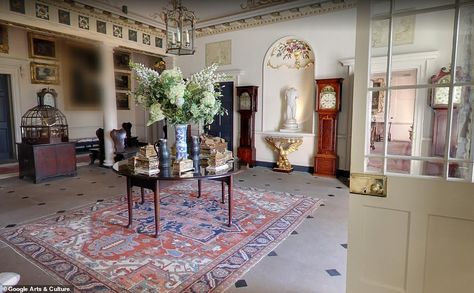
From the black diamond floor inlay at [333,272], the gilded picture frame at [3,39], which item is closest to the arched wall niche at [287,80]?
the black diamond floor inlay at [333,272]

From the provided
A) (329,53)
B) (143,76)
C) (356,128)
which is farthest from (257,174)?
(356,128)

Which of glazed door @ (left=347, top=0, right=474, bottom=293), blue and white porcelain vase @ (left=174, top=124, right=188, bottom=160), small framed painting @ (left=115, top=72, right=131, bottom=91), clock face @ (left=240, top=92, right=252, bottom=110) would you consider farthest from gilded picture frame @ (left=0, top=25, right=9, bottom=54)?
glazed door @ (left=347, top=0, right=474, bottom=293)

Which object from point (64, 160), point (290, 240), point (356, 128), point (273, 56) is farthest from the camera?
point (273, 56)

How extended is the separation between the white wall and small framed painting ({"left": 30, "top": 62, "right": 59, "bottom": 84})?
150 inches

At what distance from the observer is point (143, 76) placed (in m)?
3.20

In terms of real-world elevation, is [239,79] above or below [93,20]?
Result: below

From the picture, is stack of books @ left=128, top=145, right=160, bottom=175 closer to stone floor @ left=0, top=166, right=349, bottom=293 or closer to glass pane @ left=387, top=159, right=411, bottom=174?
stone floor @ left=0, top=166, right=349, bottom=293

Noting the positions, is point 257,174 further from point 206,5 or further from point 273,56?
point 206,5

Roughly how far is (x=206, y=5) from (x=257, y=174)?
146 inches

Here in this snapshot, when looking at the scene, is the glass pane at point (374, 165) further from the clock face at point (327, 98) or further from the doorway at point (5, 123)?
the doorway at point (5, 123)

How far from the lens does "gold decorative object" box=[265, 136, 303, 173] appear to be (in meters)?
6.45

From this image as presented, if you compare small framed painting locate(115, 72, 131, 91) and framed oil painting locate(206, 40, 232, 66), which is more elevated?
framed oil painting locate(206, 40, 232, 66)

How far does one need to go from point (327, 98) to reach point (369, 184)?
4623mm

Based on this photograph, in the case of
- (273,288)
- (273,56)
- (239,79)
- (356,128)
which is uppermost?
(273,56)
